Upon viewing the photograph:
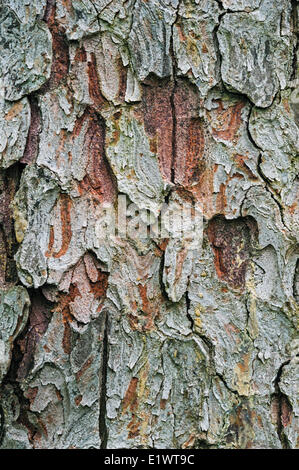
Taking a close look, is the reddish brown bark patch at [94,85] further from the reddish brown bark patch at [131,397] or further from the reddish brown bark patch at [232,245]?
the reddish brown bark patch at [131,397]

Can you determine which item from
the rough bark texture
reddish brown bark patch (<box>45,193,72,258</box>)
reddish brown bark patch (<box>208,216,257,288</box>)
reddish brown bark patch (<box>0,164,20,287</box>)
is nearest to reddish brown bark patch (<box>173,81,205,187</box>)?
the rough bark texture

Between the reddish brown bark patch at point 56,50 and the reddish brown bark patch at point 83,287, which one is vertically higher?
the reddish brown bark patch at point 56,50

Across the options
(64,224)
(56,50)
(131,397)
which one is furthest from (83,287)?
(56,50)

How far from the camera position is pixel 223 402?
3.77 feet

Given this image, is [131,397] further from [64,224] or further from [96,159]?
[96,159]

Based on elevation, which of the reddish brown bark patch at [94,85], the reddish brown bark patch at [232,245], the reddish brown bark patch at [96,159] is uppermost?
the reddish brown bark patch at [94,85]

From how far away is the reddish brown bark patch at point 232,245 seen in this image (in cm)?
118

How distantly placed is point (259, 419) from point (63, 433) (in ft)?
1.44

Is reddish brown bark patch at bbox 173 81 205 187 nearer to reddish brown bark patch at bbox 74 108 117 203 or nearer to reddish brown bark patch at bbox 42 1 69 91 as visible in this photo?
reddish brown bark patch at bbox 74 108 117 203

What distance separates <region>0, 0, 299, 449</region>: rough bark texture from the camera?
1.13 m

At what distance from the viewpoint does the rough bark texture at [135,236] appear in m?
1.13

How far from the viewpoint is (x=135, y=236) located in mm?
1141

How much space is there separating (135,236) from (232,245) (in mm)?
227

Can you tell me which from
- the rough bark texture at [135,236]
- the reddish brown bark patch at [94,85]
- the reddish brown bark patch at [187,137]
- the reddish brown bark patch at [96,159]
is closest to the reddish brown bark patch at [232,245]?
the rough bark texture at [135,236]
